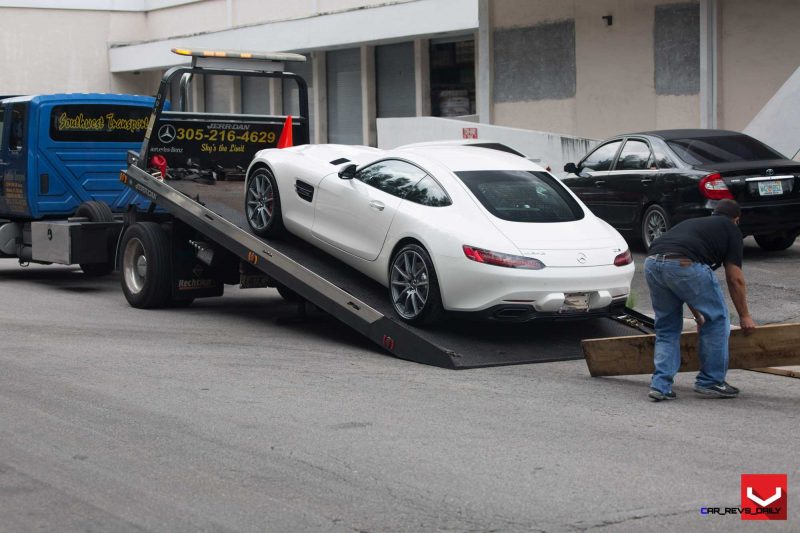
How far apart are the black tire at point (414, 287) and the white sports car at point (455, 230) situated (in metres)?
0.01

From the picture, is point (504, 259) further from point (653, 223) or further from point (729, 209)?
point (653, 223)

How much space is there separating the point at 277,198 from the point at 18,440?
17.4 ft

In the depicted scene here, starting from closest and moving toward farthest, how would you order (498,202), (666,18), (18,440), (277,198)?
(18,440) → (498,202) → (277,198) → (666,18)

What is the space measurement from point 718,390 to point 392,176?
386 centimetres

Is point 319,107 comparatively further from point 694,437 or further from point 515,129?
point 694,437

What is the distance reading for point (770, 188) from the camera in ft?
49.7

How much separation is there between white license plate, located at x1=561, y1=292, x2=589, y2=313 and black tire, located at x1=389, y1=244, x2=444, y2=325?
1.02 m

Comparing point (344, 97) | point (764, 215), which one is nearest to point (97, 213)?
point (764, 215)

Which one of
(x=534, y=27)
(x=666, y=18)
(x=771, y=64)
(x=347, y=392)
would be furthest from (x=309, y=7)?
(x=347, y=392)

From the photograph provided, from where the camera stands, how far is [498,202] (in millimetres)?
10719

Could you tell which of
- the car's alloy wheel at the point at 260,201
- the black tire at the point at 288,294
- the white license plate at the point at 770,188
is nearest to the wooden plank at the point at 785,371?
the car's alloy wheel at the point at 260,201

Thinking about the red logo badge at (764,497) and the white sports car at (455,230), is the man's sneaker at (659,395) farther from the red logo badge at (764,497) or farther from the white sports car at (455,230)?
the red logo badge at (764,497)

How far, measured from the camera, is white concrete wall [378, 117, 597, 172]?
2217 centimetres

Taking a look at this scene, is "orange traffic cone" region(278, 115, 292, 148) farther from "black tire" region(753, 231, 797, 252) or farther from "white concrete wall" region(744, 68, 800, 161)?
"white concrete wall" region(744, 68, 800, 161)
